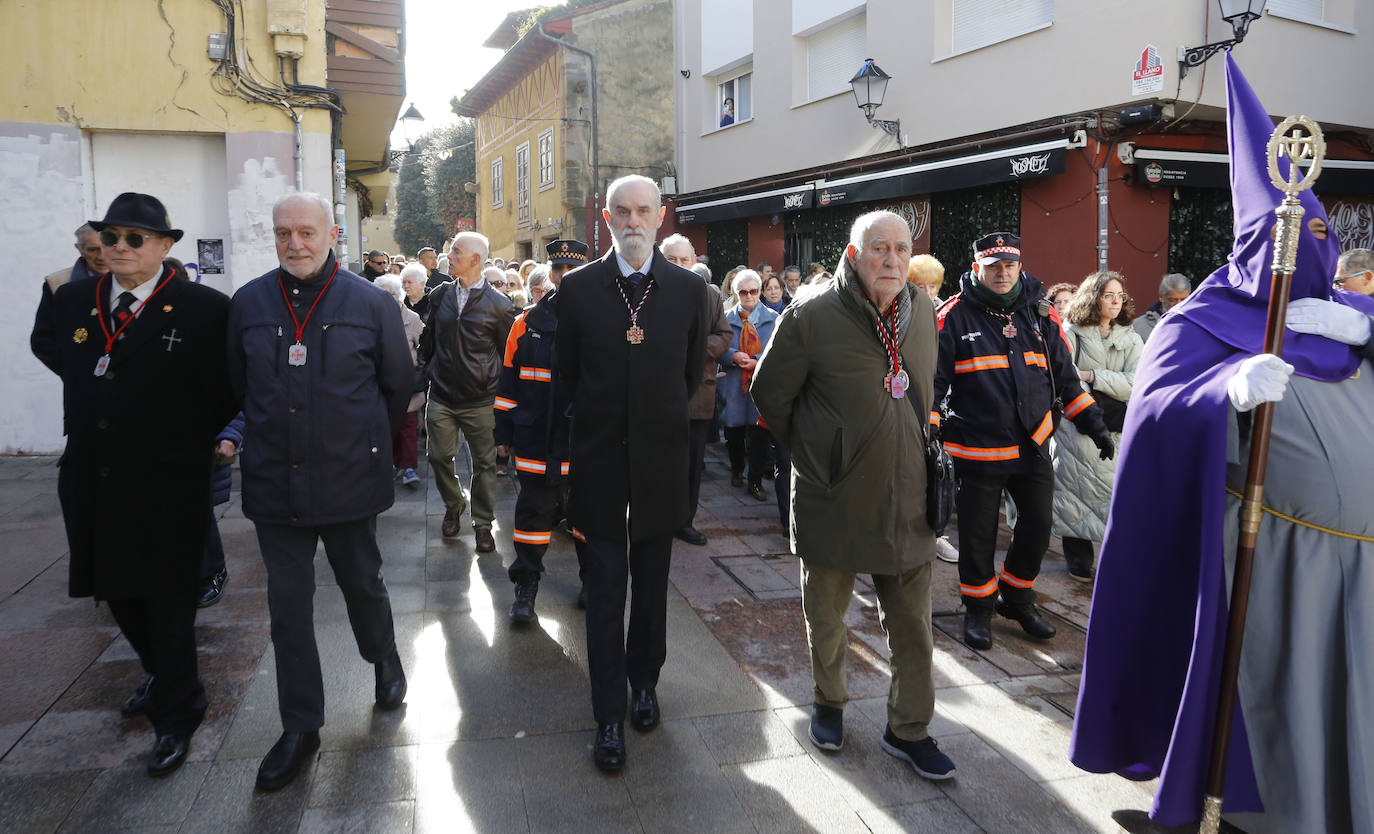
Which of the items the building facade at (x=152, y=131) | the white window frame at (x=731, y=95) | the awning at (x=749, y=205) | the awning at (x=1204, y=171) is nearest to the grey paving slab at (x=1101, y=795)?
the building facade at (x=152, y=131)

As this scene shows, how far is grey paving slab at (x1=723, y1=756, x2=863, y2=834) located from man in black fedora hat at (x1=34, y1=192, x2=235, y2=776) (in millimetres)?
1925

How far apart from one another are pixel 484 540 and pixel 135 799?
10.6 ft

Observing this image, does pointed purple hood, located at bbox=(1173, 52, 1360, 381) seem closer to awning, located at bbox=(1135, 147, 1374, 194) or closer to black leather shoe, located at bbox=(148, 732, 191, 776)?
black leather shoe, located at bbox=(148, 732, 191, 776)

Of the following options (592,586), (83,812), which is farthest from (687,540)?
(83,812)

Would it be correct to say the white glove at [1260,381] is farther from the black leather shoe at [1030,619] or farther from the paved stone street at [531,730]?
the black leather shoe at [1030,619]

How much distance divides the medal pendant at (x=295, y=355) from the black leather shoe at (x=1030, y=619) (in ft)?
11.4

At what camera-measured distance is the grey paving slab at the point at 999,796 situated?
313 centimetres

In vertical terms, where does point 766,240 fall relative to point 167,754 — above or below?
above

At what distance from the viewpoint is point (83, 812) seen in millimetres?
3133

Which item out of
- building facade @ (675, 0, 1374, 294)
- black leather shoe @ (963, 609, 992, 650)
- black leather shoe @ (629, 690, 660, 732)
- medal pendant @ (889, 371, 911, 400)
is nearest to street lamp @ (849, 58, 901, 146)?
building facade @ (675, 0, 1374, 294)

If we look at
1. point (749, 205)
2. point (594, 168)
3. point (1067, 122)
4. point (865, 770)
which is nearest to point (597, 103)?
point (594, 168)

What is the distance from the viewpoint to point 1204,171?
11.4 metres

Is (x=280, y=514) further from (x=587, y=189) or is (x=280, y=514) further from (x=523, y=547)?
(x=587, y=189)

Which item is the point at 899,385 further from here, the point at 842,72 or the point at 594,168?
the point at 594,168
